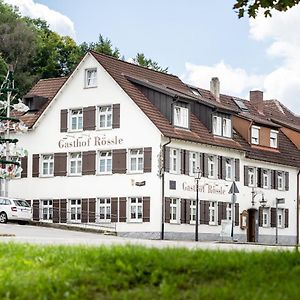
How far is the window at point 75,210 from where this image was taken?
5619 cm

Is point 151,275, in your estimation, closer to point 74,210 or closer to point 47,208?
point 74,210

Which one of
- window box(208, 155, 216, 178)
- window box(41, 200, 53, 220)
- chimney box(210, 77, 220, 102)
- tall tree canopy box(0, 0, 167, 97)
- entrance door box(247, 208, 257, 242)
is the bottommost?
entrance door box(247, 208, 257, 242)

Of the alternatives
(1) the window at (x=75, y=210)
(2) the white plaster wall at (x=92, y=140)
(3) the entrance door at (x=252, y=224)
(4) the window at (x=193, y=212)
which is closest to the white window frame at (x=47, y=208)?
(2) the white plaster wall at (x=92, y=140)

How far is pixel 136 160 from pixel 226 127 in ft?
30.3

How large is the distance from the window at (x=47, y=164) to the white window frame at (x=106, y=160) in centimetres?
401

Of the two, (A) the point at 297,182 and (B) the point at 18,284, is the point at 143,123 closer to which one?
(A) the point at 297,182

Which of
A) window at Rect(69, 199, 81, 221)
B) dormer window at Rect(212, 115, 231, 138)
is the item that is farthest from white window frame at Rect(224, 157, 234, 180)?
window at Rect(69, 199, 81, 221)

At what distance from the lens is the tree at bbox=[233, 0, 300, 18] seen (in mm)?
15586

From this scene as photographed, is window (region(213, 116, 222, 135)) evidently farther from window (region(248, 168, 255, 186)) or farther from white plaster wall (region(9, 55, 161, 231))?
white plaster wall (region(9, 55, 161, 231))

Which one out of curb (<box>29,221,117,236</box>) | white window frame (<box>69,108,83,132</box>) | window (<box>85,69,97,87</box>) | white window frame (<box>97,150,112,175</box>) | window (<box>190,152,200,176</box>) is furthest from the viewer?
white window frame (<box>69,108,83,132</box>)

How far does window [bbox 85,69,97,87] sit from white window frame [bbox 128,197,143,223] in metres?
7.96

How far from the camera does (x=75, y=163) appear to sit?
57688 millimetres

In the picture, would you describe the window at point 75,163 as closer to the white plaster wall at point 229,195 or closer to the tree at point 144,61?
the white plaster wall at point 229,195

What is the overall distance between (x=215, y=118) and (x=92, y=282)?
49.4 meters
